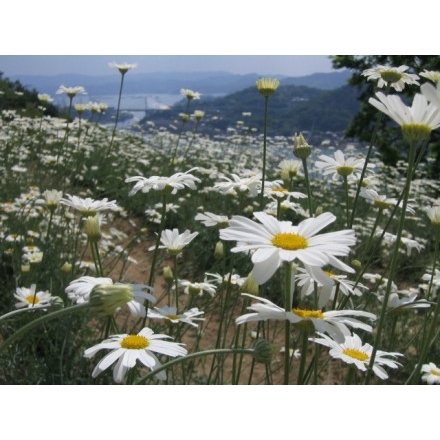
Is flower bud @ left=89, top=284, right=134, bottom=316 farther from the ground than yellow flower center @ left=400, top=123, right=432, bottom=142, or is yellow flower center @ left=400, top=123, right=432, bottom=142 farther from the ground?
yellow flower center @ left=400, top=123, right=432, bottom=142

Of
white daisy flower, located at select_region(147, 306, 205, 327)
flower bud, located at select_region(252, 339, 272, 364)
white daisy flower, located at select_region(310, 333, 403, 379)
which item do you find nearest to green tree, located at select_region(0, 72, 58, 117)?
white daisy flower, located at select_region(147, 306, 205, 327)

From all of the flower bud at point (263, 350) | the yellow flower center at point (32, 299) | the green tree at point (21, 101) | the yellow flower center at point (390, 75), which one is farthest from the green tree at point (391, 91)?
the green tree at point (21, 101)

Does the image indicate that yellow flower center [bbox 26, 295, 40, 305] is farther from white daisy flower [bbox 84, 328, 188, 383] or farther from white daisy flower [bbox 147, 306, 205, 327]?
white daisy flower [bbox 84, 328, 188, 383]

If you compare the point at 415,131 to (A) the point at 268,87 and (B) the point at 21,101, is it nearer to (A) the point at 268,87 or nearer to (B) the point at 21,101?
(A) the point at 268,87

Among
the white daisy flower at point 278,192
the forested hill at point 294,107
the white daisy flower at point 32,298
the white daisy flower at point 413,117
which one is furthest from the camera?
the forested hill at point 294,107

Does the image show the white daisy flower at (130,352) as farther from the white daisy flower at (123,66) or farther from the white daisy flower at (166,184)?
the white daisy flower at (123,66)
